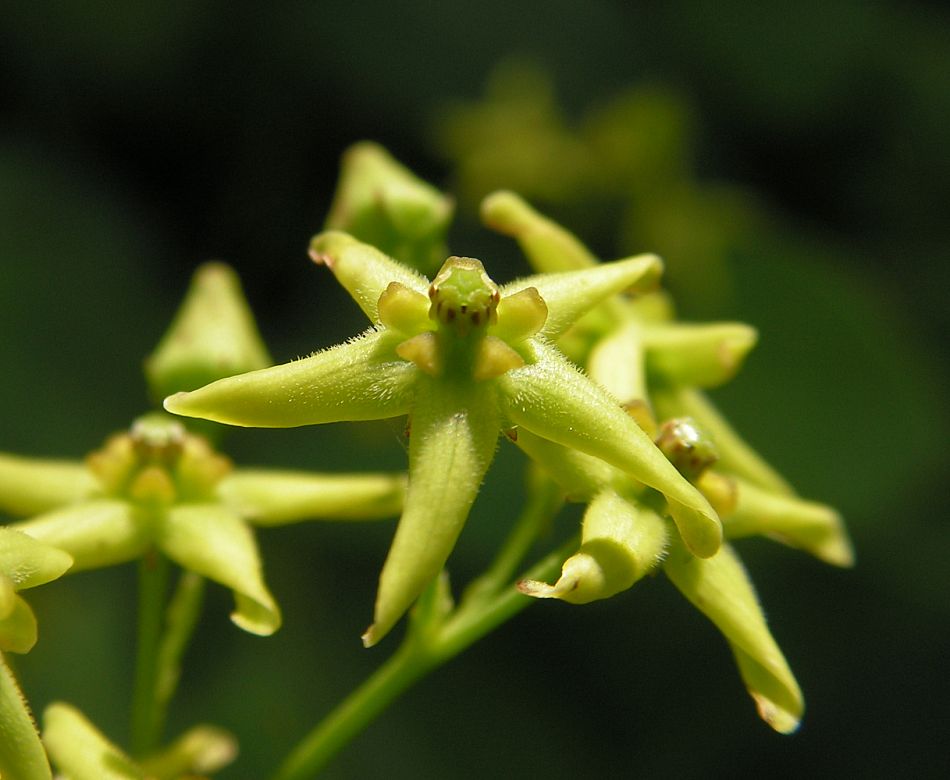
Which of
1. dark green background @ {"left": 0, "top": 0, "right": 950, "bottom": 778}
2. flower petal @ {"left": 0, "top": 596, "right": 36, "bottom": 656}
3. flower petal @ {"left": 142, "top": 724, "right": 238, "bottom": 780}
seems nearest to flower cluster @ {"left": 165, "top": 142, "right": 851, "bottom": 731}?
flower petal @ {"left": 0, "top": 596, "right": 36, "bottom": 656}

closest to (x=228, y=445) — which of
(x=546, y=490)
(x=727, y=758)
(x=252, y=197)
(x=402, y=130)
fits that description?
(x=252, y=197)

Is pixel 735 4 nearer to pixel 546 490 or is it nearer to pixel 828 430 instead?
pixel 828 430

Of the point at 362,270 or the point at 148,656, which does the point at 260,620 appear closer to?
the point at 148,656

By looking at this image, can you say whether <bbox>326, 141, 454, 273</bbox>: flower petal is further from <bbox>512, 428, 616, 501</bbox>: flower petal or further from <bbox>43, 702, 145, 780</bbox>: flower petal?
<bbox>43, 702, 145, 780</bbox>: flower petal

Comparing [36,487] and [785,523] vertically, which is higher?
[785,523]

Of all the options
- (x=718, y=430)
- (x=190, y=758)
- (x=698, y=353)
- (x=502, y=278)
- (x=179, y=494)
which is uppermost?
(x=698, y=353)

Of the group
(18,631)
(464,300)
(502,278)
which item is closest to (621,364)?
(464,300)
